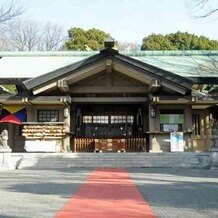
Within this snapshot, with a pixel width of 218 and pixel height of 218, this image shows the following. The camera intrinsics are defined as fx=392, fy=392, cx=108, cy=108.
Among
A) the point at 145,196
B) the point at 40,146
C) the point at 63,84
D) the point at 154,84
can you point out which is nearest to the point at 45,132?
the point at 40,146

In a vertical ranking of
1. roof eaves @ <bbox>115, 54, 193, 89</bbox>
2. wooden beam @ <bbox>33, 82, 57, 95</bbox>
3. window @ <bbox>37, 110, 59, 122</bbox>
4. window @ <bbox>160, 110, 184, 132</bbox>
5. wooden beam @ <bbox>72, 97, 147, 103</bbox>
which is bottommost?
window @ <bbox>160, 110, 184, 132</bbox>

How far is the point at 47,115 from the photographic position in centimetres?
2077

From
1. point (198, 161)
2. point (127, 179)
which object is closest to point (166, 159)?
point (198, 161)

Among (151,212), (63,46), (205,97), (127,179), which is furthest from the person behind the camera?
(63,46)

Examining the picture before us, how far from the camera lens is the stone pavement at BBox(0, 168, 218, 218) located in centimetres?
655

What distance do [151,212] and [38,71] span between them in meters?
18.2

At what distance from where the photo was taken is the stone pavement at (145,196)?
6.55 m

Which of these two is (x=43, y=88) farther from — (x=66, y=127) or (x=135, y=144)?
(x=135, y=144)

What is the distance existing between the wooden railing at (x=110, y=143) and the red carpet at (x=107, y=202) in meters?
9.41

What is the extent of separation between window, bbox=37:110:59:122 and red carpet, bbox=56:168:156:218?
9.94 m

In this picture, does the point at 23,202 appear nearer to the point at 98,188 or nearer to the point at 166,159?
the point at 98,188

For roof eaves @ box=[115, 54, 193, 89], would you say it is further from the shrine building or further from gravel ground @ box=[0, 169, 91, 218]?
gravel ground @ box=[0, 169, 91, 218]

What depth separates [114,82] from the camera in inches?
819

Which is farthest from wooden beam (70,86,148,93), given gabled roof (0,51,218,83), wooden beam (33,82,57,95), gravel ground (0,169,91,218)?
gravel ground (0,169,91,218)
